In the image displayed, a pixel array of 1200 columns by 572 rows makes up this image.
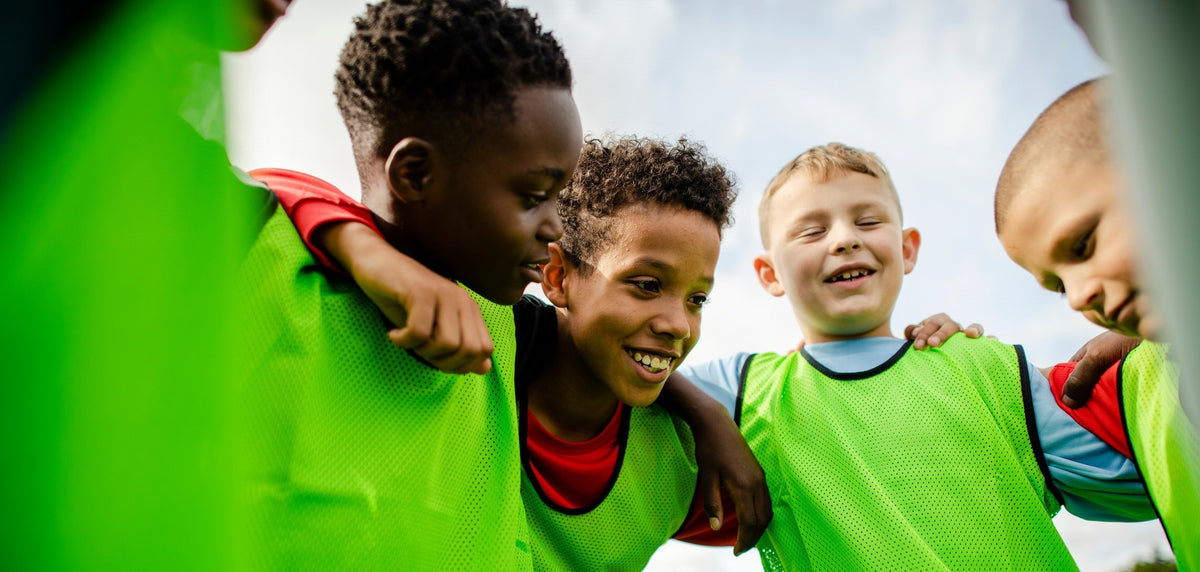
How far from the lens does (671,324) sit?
6.88 ft

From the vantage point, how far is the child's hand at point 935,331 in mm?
2361

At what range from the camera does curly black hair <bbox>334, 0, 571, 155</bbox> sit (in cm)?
151

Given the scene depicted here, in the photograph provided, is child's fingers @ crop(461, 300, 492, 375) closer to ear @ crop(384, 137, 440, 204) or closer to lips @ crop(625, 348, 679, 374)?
ear @ crop(384, 137, 440, 204)

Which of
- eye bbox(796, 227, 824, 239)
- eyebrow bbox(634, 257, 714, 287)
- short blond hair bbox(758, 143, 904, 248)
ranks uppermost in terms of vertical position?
short blond hair bbox(758, 143, 904, 248)

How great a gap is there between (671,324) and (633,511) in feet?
1.85

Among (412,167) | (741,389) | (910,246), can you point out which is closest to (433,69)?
(412,167)

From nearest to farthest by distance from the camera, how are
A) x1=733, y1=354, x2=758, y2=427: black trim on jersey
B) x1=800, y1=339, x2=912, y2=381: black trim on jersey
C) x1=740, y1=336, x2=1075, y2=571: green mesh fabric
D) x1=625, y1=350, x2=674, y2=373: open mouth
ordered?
x1=740, y1=336, x2=1075, y2=571: green mesh fabric < x1=625, y1=350, x2=674, y2=373: open mouth < x1=800, y1=339, x2=912, y2=381: black trim on jersey < x1=733, y1=354, x2=758, y2=427: black trim on jersey

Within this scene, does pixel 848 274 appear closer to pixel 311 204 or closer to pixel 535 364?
pixel 535 364

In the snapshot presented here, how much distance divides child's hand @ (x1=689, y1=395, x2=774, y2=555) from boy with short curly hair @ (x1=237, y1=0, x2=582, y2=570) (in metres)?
0.60

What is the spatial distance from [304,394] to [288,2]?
734 mm

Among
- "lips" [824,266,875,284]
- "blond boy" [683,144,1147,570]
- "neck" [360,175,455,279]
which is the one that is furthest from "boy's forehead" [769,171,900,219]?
"neck" [360,175,455,279]

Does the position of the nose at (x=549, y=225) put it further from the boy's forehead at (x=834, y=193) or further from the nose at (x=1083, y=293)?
the boy's forehead at (x=834, y=193)

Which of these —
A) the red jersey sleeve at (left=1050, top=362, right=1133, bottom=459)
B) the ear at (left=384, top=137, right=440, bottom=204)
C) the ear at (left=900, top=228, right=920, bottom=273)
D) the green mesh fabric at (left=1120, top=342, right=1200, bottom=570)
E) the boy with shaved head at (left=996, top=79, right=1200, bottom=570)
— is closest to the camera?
the boy with shaved head at (left=996, top=79, right=1200, bottom=570)

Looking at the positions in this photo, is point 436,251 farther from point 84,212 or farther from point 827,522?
point 827,522
